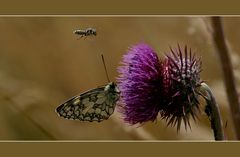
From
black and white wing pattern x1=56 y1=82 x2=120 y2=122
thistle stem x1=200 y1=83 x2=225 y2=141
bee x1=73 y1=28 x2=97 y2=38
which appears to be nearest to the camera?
thistle stem x1=200 y1=83 x2=225 y2=141

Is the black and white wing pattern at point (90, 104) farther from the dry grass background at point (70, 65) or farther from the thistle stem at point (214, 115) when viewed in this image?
the thistle stem at point (214, 115)

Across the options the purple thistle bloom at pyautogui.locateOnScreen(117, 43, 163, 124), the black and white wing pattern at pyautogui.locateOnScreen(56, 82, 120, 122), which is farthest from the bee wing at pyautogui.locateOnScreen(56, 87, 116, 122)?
the purple thistle bloom at pyautogui.locateOnScreen(117, 43, 163, 124)

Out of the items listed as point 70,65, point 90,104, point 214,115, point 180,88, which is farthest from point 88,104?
point 214,115

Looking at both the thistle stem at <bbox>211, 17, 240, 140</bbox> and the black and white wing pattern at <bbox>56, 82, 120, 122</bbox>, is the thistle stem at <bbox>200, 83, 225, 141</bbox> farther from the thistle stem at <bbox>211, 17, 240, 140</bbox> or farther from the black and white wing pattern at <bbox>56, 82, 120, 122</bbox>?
the black and white wing pattern at <bbox>56, 82, 120, 122</bbox>

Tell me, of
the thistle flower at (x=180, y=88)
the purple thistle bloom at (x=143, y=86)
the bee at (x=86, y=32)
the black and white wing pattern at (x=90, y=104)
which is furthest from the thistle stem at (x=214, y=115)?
the bee at (x=86, y=32)

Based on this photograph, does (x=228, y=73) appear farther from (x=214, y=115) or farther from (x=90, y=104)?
(x=90, y=104)

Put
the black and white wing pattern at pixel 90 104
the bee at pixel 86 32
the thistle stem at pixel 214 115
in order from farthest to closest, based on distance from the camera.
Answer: the bee at pixel 86 32 < the black and white wing pattern at pixel 90 104 < the thistle stem at pixel 214 115
